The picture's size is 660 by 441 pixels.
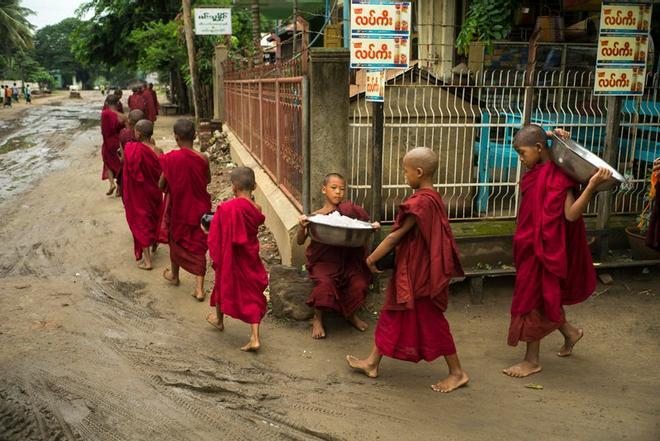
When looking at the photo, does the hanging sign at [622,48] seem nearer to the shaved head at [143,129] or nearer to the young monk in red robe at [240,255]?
the young monk in red robe at [240,255]

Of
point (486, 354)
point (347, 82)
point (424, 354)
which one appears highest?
point (347, 82)

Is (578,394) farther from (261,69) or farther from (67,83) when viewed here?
(67,83)

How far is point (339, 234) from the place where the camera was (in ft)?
14.8

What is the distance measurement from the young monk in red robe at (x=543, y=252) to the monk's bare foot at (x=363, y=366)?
37.1 inches

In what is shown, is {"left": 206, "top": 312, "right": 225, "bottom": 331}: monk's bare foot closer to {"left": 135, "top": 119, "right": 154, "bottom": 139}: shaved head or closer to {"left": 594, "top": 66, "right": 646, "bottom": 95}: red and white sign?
{"left": 135, "top": 119, "right": 154, "bottom": 139}: shaved head

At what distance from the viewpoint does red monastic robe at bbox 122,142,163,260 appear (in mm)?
6871

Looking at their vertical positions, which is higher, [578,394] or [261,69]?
[261,69]

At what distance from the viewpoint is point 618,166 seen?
21.9 ft

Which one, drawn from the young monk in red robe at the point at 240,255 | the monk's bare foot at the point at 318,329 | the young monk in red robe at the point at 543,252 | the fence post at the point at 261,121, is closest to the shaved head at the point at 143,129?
the fence post at the point at 261,121

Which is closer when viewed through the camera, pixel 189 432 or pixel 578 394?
pixel 189 432

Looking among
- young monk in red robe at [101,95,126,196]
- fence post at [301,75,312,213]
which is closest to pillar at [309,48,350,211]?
fence post at [301,75,312,213]

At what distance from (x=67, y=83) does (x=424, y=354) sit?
9404cm

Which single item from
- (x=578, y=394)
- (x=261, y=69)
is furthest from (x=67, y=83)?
(x=578, y=394)

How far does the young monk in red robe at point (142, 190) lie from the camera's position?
22.6ft
